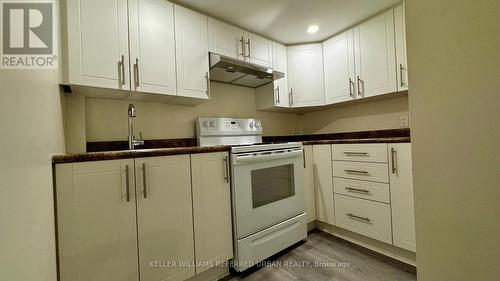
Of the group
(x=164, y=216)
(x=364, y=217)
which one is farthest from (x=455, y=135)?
(x=364, y=217)

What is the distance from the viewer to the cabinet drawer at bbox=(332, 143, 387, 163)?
1.62 metres

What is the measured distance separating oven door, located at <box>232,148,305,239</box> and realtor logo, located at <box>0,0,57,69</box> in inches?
42.6

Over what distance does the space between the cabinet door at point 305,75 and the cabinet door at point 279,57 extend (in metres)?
0.08

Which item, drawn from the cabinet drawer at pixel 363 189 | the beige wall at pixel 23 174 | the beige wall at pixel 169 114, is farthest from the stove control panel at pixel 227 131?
the beige wall at pixel 23 174

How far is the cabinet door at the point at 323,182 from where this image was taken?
6.53ft

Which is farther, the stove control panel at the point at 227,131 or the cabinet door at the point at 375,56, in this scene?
the stove control panel at the point at 227,131

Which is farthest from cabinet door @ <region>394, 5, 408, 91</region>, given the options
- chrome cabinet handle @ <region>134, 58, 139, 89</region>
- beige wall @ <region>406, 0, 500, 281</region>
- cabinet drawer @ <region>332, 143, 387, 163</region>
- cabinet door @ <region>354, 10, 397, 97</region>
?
chrome cabinet handle @ <region>134, 58, 139, 89</region>

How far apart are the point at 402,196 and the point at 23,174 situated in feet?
6.64

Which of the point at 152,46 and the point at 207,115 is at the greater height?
the point at 152,46

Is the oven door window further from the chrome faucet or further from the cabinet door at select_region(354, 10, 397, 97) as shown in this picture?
the cabinet door at select_region(354, 10, 397, 97)

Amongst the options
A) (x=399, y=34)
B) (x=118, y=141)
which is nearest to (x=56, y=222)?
(x=118, y=141)

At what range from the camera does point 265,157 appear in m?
1.61

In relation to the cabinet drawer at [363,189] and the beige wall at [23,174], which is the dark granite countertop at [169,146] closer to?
the beige wall at [23,174]

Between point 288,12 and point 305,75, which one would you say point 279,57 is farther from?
point 288,12
